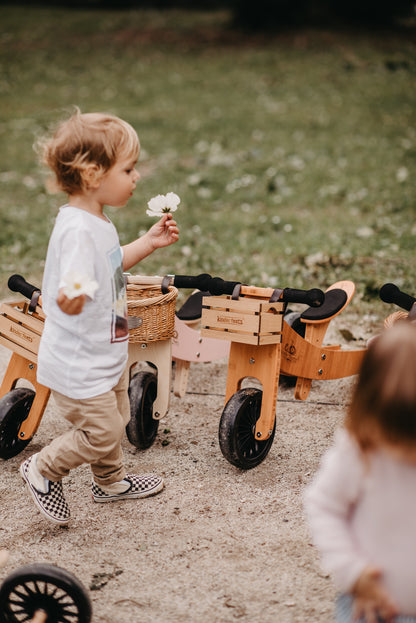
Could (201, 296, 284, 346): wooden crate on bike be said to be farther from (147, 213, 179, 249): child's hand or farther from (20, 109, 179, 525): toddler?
(20, 109, 179, 525): toddler

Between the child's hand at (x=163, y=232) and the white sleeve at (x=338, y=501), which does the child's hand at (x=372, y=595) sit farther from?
the child's hand at (x=163, y=232)

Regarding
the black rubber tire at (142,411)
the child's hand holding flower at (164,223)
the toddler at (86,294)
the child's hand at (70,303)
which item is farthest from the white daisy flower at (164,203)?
the black rubber tire at (142,411)

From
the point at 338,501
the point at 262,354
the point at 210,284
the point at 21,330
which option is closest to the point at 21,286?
the point at 21,330

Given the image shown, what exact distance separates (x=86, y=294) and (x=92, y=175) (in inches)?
17.2

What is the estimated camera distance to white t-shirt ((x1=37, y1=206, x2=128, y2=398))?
257 cm

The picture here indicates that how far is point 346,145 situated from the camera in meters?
10.6

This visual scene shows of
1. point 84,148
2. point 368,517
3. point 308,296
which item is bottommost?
point 308,296

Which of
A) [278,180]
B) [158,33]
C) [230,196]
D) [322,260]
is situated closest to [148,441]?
[322,260]

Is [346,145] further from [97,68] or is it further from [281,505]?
[97,68]

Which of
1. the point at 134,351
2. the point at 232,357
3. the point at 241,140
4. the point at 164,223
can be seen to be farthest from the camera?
the point at 241,140

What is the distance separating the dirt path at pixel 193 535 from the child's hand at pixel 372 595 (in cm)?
89

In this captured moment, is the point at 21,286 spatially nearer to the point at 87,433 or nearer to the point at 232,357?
the point at 87,433

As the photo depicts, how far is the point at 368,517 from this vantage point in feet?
5.49

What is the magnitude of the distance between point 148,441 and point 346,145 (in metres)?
7.94
